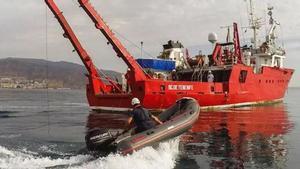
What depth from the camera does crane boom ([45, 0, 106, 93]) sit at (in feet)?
89.3

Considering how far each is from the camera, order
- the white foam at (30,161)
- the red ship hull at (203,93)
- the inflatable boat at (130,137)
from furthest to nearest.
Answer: the red ship hull at (203,93), the inflatable boat at (130,137), the white foam at (30,161)

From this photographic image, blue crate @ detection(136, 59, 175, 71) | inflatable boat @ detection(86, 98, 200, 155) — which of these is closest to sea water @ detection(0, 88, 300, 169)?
inflatable boat @ detection(86, 98, 200, 155)

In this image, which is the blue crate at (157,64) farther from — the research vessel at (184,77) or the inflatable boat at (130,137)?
the inflatable boat at (130,137)

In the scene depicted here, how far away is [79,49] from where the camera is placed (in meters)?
28.0

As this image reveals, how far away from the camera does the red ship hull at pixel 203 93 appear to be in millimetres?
25438

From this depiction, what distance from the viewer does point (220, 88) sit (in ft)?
98.5

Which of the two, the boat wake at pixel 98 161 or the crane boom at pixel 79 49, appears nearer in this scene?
the boat wake at pixel 98 161

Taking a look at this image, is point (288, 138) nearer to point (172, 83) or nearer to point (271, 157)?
point (271, 157)

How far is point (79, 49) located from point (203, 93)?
364 inches

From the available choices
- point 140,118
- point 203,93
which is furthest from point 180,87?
point 140,118

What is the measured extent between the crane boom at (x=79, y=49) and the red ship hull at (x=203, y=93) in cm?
72

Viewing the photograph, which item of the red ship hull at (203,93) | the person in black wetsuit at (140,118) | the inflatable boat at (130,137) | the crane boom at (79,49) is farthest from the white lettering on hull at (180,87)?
the person in black wetsuit at (140,118)

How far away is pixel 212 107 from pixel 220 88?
1.59 meters

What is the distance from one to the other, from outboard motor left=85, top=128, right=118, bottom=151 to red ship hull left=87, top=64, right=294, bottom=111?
13.9m
